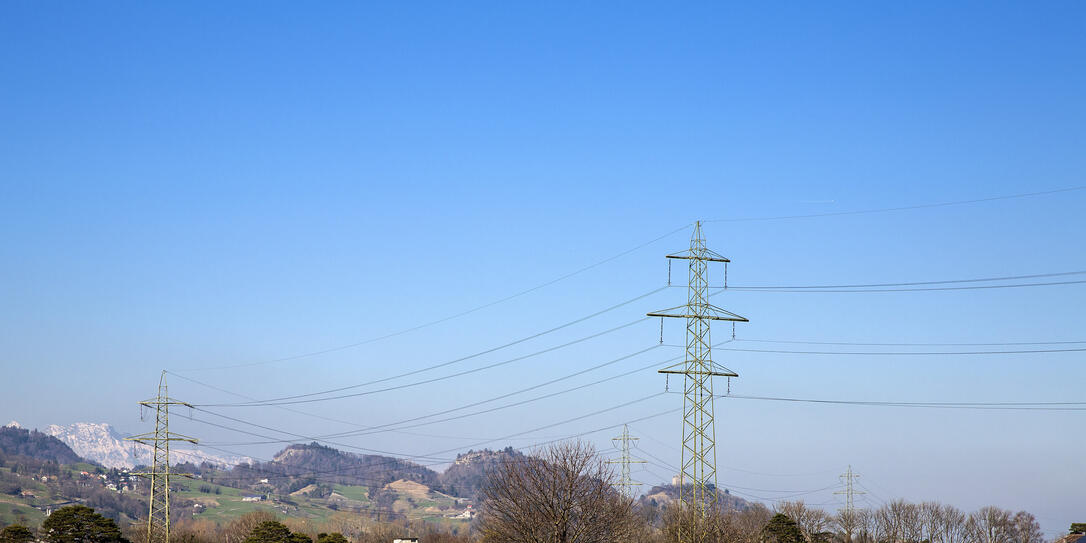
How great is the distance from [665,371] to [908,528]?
387 feet

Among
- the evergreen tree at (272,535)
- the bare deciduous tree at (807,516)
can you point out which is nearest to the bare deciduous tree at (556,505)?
the evergreen tree at (272,535)

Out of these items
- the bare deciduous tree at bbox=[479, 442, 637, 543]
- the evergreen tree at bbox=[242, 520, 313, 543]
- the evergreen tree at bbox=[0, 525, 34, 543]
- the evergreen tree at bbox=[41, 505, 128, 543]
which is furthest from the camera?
the evergreen tree at bbox=[242, 520, 313, 543]

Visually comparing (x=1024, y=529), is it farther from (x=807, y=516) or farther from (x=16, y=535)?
(x=16, y=535)

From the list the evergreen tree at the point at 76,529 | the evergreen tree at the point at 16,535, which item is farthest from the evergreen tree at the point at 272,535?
the evergreen tree at the point at 16,535

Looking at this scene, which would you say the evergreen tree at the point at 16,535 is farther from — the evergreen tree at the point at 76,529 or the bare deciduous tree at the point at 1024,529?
the bare deciduous tree at the point at 1024,529

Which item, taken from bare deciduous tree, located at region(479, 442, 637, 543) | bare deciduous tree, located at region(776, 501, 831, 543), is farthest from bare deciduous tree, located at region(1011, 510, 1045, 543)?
bare deciduous tree, located at region(479, 442, 637, 543)

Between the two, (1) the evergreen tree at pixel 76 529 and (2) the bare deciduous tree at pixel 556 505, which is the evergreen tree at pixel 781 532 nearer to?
(2) the bare deciduous tree at pixel 556 505

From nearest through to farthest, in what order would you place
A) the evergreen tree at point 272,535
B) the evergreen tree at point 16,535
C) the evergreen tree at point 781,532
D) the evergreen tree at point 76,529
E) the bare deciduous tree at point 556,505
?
the bare deciduous tree at point 556,505 < the evergreen tree at point 16,535 < the evergreen tree at point 76,529 < the evergreen tree at point 272,535 < the evergreen tree at point 781,532

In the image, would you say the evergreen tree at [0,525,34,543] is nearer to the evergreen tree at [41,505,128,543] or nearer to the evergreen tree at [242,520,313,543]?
the evergreen tree at [41,505,128,543]

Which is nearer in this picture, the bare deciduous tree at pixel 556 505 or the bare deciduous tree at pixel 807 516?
the bare deciduous tree at pixel 556 505

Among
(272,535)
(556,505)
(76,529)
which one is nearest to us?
(556,505)

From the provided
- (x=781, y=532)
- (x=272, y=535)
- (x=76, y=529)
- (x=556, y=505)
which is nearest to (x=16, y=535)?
(x=76, y=529)

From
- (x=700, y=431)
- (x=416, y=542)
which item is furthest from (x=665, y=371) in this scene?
(x=416, y=542)

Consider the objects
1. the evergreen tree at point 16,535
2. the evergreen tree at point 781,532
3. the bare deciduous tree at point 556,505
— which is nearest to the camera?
the bare deciduous tree at point 556,505
